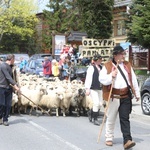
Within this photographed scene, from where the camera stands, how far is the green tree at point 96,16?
22219 mm

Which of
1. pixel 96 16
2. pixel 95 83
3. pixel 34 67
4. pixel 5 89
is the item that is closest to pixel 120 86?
pixel 95 83

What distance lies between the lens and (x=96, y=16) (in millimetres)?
23234

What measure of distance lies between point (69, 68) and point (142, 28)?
428cm

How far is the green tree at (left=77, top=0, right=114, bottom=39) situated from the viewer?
2222 cm

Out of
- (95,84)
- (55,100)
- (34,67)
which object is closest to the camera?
(95,84)

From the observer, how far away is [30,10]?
48.6m

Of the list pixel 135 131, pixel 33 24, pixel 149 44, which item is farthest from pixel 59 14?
pixel 135 131

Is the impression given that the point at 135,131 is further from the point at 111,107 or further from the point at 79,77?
the point at 79,77

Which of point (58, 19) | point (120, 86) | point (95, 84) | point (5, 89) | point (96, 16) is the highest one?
point (58, 19)

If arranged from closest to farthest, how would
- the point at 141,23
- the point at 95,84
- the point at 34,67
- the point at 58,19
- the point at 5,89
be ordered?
the point at 5,89 < the point at 95,84 < the point at 141,23 < the point at 34,67 < the point at 58,19

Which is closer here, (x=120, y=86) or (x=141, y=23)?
(x=120, y=86)

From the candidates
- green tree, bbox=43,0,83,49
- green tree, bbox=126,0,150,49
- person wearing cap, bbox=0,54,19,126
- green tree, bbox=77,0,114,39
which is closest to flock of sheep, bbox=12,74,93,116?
person wearing cap, bbox=0,54,19,126

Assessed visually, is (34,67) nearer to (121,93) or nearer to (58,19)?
(121,93)

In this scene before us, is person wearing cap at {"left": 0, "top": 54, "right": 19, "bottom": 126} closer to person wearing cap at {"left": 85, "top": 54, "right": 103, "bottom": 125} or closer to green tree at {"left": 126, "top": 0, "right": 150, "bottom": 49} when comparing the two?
person wearing cap at {"left": 85, "top": 54, "right": 103, "bottom": 125}
